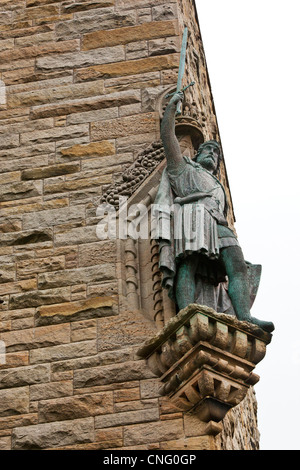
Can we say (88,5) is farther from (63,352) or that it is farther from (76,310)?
(63,352)

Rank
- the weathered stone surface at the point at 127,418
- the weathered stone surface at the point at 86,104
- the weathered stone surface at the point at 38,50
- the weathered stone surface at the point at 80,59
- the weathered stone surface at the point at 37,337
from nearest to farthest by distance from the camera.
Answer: the weathered stone surface at the point at 127,418 → the weathered stone surface at the point at 37,337 → the weathered stone surface at the point at 86,104 → the weathered stone surface at the point at 80,59 → the weathered stone surface at the point at 38,50

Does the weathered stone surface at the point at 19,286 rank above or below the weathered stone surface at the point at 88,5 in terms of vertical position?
below

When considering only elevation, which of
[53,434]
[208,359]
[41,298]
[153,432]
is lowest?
[153,432]

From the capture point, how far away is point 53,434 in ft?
33.1

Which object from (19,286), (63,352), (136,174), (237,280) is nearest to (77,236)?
(19,286)

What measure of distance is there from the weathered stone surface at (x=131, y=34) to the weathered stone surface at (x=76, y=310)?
335 cm

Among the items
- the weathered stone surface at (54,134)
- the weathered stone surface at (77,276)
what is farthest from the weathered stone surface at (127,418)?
the weathered stone surface at (54,134)

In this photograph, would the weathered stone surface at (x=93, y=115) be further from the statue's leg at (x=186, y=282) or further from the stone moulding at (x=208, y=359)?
the stone moulding at (x=208, y=359)

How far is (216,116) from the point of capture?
16.0m

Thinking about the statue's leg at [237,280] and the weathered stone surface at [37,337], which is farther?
the weathered stone surface at [37,337]

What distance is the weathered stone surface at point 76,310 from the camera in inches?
425

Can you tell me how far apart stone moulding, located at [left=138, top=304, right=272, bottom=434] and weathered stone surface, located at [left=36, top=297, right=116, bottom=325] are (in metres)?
0.87

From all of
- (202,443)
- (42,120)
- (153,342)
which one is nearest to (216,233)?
(153,342)

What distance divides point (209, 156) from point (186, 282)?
167cm
